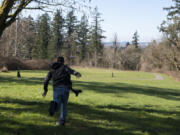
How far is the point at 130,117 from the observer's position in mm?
8055

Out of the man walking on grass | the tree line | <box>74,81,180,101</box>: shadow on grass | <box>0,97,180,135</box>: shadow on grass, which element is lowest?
<box>74,81,180,101</box>: shadow on grass

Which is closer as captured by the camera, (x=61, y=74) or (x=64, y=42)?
(x=61, y=74)

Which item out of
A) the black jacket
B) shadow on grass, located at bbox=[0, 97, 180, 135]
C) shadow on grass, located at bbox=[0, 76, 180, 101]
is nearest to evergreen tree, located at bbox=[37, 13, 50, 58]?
shadow on grass, located at bbox=[0, 76, 180, 101]

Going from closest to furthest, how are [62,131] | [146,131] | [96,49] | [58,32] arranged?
[62,131], [146,131], [58,32], [96,49]

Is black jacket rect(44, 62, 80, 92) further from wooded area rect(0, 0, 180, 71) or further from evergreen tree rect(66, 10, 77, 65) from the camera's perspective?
evergreen tree rect(66, 10, 77, 65)

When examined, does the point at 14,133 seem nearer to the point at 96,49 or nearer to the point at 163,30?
the point at 163,30

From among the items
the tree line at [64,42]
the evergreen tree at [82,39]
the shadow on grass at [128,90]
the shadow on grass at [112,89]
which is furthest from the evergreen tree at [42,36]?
the shadow on grass at [128,90]

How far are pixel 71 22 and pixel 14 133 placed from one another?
7754 centimetres

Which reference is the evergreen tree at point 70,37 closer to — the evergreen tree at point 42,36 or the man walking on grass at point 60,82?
the evergreen tree at point 42,36

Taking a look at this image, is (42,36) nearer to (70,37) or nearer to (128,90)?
(70,37)

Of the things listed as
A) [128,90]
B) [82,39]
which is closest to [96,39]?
[82,39]

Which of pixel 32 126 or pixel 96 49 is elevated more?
pixel 96 49

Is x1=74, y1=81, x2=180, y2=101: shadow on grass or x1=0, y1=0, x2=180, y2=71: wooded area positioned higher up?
x1=0, y1=0, x2=180, y2=71: wooded area

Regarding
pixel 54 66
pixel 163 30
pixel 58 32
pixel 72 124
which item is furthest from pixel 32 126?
pixel 58 32
